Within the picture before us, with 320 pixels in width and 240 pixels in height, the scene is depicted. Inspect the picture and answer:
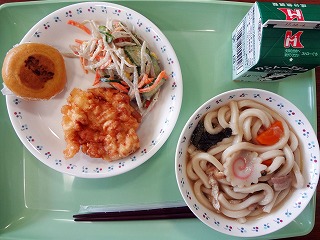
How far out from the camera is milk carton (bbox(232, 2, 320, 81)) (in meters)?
1.25

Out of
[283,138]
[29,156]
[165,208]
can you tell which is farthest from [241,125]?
[29,156]

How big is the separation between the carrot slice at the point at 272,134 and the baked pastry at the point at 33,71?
93 cm

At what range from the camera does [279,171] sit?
1506mm

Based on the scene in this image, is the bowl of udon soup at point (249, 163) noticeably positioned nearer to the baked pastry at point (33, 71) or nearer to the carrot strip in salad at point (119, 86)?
the carrot strip in salad at point (119, 86)

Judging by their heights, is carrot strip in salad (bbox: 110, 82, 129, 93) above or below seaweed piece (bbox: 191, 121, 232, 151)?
above

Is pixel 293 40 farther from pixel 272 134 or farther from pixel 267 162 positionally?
pixel 267 162

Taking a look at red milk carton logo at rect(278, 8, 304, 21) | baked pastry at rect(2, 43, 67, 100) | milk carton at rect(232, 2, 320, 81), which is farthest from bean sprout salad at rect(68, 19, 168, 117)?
red milk carton logo at rect(278, 8, 304, 21)

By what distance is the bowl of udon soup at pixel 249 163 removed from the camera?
1452mm

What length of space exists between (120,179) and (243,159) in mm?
585

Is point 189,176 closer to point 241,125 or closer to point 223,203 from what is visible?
point 223,203

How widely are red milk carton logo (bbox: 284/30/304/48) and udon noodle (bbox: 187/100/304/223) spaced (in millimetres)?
294

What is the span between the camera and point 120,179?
5.38 ft

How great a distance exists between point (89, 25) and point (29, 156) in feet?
2.27

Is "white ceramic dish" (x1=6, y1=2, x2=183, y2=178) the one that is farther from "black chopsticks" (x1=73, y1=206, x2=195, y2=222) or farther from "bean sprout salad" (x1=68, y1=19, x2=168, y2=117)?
"black chopsticks" (x1=73, y1=206, x2=195, y2=222)
